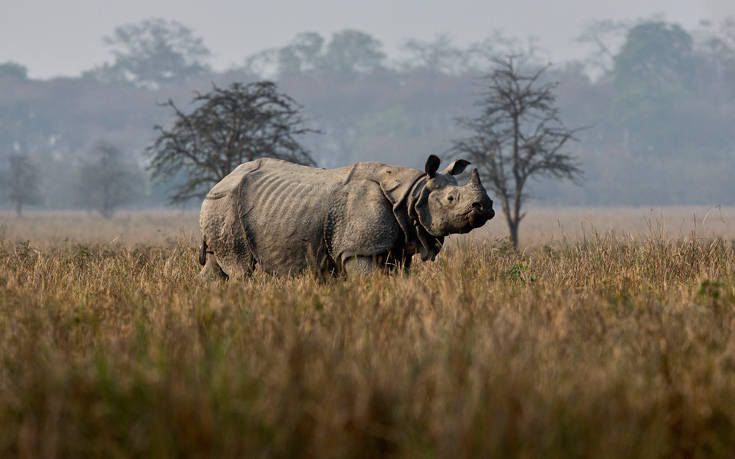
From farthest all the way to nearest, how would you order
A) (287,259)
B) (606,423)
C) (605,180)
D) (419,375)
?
1. (605,180)
2. (287,259)
3. (419,375)
4. (606,423)

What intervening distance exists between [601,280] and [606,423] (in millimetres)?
4070

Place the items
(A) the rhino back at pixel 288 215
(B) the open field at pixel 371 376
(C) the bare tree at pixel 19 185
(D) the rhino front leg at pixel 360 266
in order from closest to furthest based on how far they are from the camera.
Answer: (B) the open field at pixel 371 376 < (D) the rhino front leg at pixel 360 266 < (A) the rhino back at pixel 288 215 < (C) the bare tree at pixel 19 185

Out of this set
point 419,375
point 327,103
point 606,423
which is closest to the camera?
point 606,423

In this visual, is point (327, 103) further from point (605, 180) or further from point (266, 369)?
point (266, 369)

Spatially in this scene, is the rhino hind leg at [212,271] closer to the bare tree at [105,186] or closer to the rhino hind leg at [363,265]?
the rhino hind leg at [363,265]

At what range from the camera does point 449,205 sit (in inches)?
229

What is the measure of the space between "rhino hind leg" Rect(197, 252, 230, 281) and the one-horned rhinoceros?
0.18 metres

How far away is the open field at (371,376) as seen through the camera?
2.48 meters

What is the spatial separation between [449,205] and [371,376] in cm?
319

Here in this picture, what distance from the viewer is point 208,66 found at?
10269 centimetres

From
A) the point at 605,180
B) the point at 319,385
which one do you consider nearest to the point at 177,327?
the point at 319,385

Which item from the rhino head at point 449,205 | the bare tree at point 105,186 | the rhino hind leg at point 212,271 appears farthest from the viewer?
the bare tree at point 105,186

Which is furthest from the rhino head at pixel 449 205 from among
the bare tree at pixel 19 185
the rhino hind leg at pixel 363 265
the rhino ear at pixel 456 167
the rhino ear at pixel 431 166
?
the bare tree at pixel 19 185

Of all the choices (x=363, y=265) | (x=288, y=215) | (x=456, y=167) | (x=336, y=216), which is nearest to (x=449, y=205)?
(x=456, y=167)
